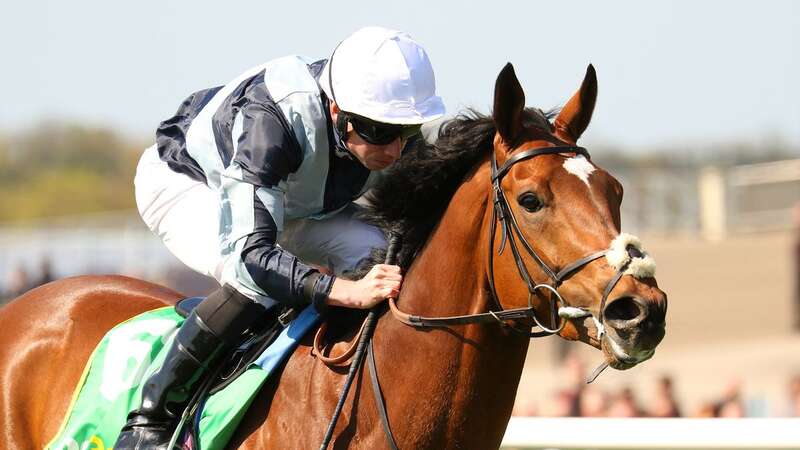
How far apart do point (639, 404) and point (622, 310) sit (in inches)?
231

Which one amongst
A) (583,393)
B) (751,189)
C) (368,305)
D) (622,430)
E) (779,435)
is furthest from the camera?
(751,189)

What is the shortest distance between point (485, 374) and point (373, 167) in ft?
2.55

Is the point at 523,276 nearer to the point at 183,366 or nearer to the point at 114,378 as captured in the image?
the point at 183,366

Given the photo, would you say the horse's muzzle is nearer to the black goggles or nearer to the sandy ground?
the black goggles

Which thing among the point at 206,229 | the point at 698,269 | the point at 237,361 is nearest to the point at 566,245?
the point at 237,361

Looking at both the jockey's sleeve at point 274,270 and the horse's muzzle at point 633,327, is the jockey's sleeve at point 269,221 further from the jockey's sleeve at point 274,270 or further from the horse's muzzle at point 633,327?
the horse's muzzle at point 633,327

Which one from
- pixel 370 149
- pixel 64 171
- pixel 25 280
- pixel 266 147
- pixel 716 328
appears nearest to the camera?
pixel 266 147

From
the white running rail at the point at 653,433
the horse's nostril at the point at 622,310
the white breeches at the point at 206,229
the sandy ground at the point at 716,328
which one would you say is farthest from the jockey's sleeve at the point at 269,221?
the sandy ground at the point at 716,328

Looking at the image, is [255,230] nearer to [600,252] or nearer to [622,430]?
[600,252]

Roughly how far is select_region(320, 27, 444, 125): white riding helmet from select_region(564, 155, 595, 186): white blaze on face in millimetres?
498

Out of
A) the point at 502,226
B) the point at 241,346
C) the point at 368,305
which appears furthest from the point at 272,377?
the point at 502,226

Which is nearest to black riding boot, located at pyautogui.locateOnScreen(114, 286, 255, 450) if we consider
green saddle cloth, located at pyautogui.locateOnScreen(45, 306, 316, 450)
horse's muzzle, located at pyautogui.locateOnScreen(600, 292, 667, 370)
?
green saddle cloth, located at pyautogui.locateOnScreen(45, 306, 316, 450)

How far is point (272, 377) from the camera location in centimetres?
379

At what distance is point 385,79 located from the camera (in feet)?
11.7
